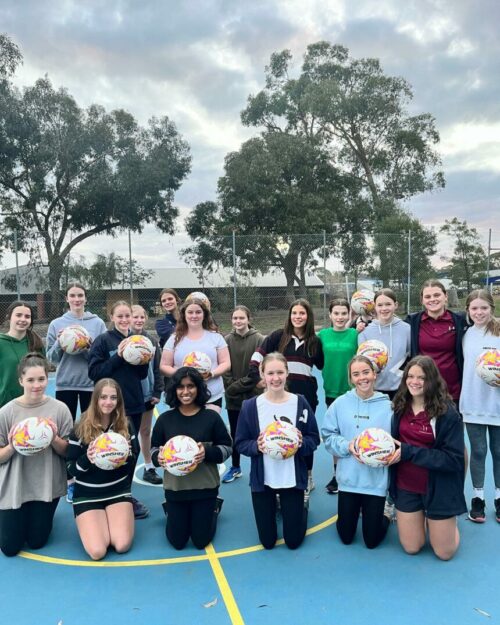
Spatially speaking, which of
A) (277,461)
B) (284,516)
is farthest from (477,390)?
(284,516)

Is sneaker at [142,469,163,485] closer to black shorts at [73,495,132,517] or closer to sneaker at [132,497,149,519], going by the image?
sneaker at [132,497,149,519]

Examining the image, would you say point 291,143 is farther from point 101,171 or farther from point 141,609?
point 141,609

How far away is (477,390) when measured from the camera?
3.98m

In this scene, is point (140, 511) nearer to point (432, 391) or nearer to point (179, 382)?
point (179, 382)

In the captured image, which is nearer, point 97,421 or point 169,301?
point 97,421

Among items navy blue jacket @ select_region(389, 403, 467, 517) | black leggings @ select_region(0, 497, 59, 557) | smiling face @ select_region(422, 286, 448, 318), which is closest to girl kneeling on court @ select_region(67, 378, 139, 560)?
black leggings @ select_region(0, 497, 59, 557)

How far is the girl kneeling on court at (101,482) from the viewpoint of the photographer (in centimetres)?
359

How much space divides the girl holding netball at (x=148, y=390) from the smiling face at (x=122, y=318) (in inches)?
4.4

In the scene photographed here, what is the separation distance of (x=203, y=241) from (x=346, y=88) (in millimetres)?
14766

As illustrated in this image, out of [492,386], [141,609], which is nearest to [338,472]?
[492,386]

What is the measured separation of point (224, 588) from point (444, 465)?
1.68m

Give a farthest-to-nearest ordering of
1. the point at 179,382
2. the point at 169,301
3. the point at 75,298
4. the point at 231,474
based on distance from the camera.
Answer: the point at 169,301, the point at 231,474, the point at 75,298, the point at 179,382

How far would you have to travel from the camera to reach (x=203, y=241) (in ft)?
47.8

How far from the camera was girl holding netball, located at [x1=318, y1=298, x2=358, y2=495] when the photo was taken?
445 centimetres
